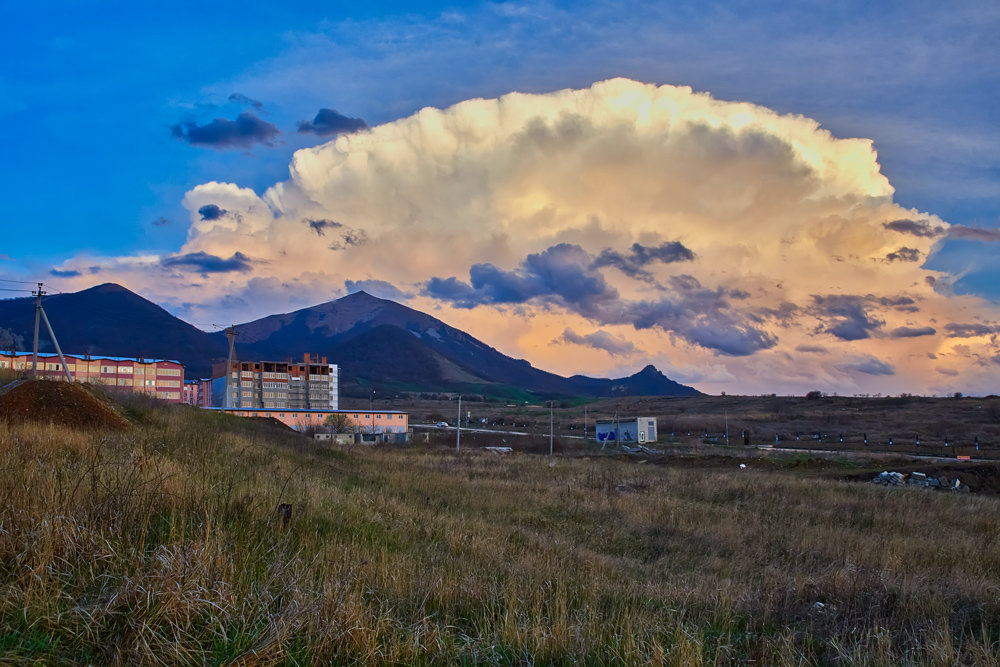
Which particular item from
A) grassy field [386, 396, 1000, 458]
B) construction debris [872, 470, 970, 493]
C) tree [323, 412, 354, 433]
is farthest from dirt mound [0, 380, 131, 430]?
tree [323, 412, 354, 433]

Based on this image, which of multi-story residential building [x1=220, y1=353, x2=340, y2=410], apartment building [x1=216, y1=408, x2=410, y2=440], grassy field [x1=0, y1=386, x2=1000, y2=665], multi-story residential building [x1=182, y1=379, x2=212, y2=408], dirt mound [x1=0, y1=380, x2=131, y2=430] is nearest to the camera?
grassy field [x1=0, y1=386, x2=1000, y2=665]

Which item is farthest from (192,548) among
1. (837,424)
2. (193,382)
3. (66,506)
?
(193,382)

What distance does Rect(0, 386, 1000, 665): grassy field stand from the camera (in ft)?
17.1

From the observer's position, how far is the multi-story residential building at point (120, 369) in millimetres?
118350

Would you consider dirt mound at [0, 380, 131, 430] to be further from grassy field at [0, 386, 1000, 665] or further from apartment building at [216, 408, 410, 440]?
apartment building at [216, 408, 410, 440]

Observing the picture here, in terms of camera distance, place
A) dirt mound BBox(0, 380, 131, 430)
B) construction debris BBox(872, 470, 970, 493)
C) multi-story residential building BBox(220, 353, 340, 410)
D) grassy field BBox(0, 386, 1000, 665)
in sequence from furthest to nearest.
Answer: multi-story residential building BBox(220, 353, 340, 410)
construction debris BBox(872, 470, 970, 493)
dirt mound BBox(0, 380, 131, 430)
grassy field BBox(0, 386, 1000, 665)

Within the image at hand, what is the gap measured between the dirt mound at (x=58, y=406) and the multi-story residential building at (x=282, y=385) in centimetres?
12484

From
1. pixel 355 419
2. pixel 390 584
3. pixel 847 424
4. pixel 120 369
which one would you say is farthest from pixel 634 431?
pixel 120 369

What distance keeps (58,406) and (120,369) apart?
422 feet

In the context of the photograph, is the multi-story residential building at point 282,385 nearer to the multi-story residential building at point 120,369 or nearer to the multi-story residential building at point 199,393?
the multi-story residential building at point 199,393

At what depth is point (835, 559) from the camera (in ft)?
47.6

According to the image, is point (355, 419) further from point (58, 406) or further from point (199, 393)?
point (58, 406)

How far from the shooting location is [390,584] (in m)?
7.61

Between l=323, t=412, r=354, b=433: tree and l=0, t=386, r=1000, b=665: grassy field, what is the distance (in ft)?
267
